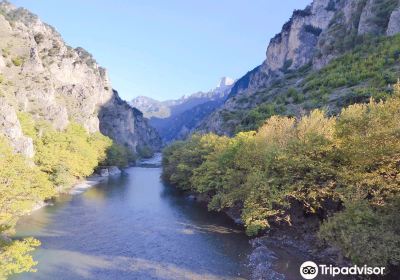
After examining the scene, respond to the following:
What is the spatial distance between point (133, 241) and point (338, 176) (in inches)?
1025

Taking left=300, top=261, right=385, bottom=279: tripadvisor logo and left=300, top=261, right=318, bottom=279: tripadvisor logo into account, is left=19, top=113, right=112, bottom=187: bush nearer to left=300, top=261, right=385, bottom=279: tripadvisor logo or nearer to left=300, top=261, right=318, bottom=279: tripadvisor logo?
left=300, top=261, right=318, bottom=279: tripadvisor logo

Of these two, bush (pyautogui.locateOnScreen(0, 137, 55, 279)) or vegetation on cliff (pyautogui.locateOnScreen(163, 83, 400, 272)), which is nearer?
bush (pyautogui.locateOnScreen(0, 137, 55, 279))

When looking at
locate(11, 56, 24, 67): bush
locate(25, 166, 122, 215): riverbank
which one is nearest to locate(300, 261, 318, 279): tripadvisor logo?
locate(25, 166, 122, 215): riverbank

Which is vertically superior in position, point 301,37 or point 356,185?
point 301,37

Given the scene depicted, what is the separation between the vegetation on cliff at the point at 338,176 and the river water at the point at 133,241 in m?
5.03

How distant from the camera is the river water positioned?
3812cm

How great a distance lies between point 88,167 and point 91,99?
2902 inches

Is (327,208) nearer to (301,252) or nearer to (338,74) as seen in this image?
(301,252)

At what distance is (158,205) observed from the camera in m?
74.2

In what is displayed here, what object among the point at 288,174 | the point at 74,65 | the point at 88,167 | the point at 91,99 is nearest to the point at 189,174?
the point at 88,167

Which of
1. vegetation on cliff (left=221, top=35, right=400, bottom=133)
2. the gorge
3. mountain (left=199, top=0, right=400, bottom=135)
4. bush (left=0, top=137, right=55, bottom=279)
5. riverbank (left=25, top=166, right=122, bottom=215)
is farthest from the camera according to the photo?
mountain (left=199, top=0, right=400, bottom=135)

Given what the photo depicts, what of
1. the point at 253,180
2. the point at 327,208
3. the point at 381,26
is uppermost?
the point at 381,26

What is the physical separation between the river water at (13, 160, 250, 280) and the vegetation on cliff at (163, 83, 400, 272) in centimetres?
503

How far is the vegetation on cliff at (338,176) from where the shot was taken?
31234 mm
